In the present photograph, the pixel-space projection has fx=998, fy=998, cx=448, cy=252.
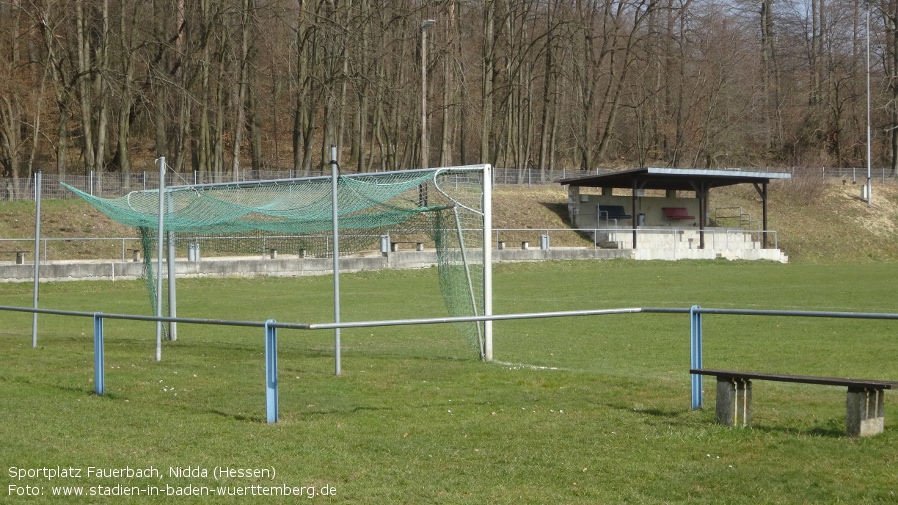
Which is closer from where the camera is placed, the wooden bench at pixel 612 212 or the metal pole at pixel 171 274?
the metal pole at pixel 171 274

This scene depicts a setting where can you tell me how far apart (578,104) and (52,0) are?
37.3 meters

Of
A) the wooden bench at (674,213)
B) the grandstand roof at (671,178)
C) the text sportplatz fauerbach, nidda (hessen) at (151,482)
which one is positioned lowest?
the text sportplatz fauerbach, nidda (hessen) at (151,482)

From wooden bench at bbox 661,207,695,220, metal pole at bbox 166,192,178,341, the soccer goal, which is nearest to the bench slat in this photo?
the soccer goal

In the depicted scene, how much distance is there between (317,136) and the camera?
71.5m

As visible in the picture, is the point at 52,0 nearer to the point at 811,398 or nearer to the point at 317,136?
the point at 317,136

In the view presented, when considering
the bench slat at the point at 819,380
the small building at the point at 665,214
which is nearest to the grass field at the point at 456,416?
the bench slat at the point at 819,380

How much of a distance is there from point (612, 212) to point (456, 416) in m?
42.3

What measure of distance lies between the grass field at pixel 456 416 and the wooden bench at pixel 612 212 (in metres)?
30.4

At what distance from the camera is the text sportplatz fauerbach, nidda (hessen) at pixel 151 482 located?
7.02 metres

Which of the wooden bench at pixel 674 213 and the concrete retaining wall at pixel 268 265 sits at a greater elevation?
the wooden bench at pixel 674 213

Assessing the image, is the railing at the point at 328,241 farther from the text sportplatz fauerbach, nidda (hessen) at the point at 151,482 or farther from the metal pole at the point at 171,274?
the text sportplatz fauerbach, nidda (hessen) at the point at 151,482

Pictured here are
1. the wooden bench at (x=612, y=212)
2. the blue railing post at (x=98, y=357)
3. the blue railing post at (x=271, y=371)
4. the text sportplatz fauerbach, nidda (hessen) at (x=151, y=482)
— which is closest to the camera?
the text sportplatz fauerbach, nidda (hessen) at (x=151, y=482)

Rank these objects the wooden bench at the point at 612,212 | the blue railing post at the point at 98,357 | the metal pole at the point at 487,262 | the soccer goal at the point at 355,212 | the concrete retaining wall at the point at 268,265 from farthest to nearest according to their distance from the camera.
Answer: the wooden bench at the point at 612,212 → the concrete retaining wall at the point at 268,265 → the soccer goal at the point at 355,212 → the metal pole at the point at 487,262 → the blue railing post at the point at 98,357

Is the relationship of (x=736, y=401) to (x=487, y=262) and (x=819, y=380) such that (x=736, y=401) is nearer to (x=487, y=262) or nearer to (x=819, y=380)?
(x=819, y=380)
